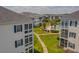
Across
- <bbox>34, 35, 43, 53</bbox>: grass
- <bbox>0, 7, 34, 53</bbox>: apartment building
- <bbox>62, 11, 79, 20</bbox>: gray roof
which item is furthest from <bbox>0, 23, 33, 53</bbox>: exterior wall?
<bbox>62, 11, 79, 20</bbox>: gray roof

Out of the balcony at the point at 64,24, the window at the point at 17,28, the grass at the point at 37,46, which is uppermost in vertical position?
the balcony at the point at 64,24

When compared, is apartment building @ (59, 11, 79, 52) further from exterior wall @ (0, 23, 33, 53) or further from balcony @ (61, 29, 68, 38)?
exterior wall @ (0, 23, 33, 53)

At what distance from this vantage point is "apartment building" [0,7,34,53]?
221 cm

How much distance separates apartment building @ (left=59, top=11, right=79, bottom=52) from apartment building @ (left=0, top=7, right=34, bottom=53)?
426mm

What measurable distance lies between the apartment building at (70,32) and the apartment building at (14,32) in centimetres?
43

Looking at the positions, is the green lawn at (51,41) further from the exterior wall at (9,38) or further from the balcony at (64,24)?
the exterior wall at (9,38)

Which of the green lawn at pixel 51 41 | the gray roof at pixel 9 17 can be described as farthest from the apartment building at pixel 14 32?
the green lawn at pixel 51 41

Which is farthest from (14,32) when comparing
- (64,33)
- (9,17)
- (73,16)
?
(73,16)

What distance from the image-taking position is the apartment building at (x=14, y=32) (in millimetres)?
2211
